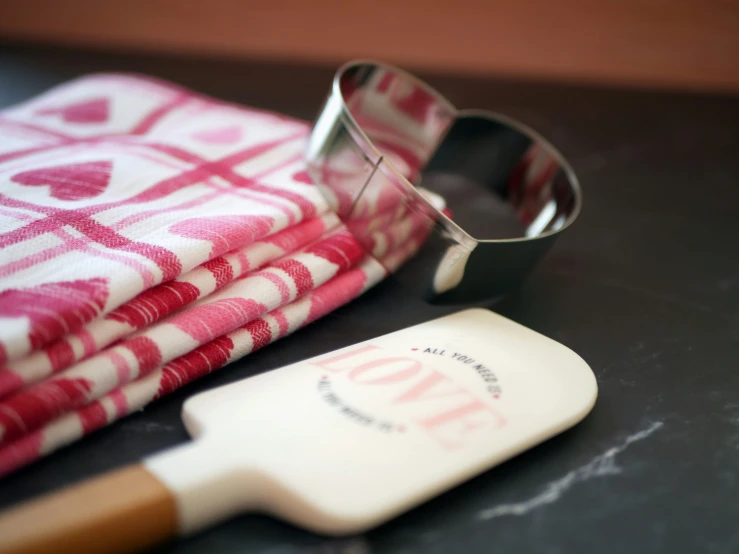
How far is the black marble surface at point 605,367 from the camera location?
1.10 ft

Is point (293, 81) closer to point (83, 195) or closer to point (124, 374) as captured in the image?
point (83, 195)

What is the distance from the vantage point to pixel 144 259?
390mm

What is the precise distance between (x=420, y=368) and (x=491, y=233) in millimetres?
275

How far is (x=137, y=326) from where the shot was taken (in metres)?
0.37

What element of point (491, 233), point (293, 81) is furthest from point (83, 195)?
point (293, 81)

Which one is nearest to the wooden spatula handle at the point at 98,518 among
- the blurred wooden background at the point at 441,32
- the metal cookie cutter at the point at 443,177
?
the metal cookie cutter at the point at 443,177

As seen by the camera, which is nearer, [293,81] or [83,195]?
[83,195]

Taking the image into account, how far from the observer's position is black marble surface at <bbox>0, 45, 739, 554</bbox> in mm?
336

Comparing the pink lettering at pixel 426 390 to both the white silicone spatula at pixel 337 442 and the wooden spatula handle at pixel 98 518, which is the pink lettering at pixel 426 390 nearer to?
the white silicone spatula at pixel 337 442

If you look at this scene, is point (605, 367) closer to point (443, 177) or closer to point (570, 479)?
point (570, 479)

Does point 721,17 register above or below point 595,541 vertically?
above

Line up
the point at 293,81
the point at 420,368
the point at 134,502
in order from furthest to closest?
1. the point at 293,81
2. the point at 420,368
3. the point at 134,502

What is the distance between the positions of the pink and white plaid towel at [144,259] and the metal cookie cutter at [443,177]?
2cm

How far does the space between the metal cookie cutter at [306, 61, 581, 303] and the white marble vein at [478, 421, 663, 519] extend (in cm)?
15
